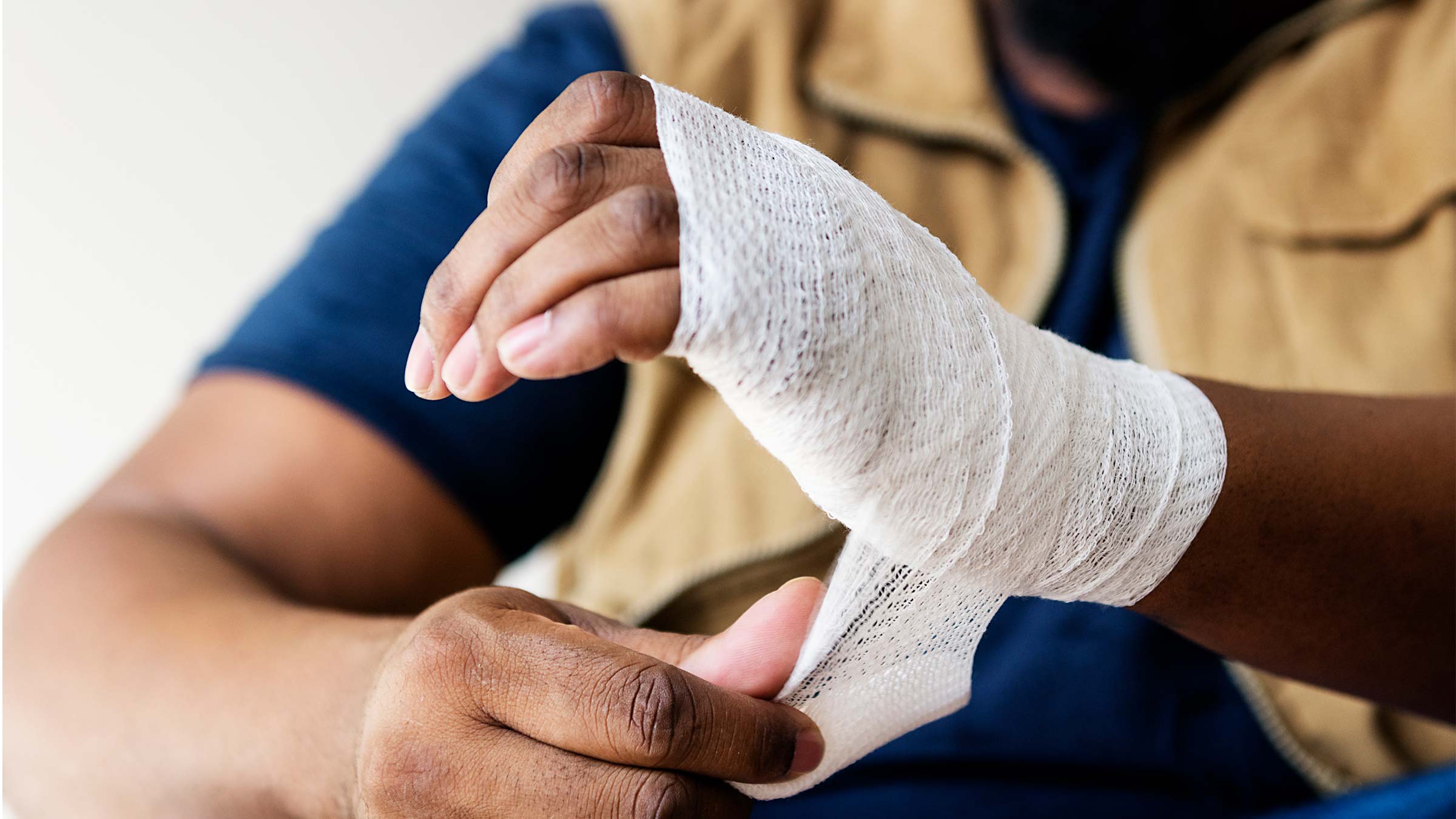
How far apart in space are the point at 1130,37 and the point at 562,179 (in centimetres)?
71

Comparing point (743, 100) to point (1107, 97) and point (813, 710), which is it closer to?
point (1107, 97)

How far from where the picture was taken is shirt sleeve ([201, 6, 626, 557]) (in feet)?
2.38

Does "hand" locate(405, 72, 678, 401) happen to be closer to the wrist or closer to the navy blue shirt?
the wrist

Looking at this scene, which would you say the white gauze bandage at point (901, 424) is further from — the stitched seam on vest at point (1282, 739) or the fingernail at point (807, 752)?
the stitched seam on vest at point (1282, 739)

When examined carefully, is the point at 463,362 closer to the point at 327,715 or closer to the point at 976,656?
the point at 327,715

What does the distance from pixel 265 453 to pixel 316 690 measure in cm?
29

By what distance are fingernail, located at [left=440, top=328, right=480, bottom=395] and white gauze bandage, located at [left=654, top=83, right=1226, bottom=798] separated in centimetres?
7

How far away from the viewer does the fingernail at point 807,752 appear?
381mm

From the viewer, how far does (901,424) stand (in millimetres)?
347

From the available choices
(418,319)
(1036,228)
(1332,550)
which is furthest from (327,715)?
(1036,228)

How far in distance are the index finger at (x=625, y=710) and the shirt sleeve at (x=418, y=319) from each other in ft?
1.31

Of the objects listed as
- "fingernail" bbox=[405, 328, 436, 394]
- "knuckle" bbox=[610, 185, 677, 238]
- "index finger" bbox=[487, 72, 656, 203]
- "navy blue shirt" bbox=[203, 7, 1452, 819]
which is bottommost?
"navy blue shirt" bbox=[203, 7, 1452, 819]

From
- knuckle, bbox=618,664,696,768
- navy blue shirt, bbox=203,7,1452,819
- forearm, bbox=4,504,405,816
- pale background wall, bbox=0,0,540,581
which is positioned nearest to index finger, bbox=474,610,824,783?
knuckle, bbox=618,664,696,768

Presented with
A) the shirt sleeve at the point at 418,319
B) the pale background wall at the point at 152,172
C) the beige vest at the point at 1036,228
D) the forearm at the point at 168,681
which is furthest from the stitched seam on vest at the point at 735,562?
the pale background wall at the point at 152,172
